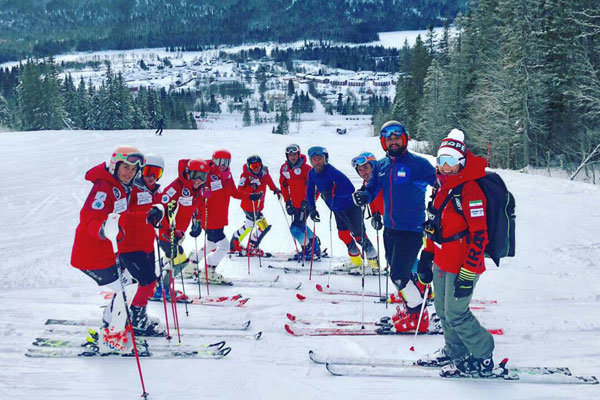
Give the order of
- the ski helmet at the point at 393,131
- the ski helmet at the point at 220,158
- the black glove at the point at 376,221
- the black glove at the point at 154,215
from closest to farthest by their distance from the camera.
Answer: the black glove at the point at 154,215, the ski helmet at the point at 393,131, the black glove at the point at 376,221, the ski helmet at the point at 220,158

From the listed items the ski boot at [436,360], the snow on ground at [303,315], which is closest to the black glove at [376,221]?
the snow on ground at [303,315]

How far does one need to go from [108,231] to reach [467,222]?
309 centimetres

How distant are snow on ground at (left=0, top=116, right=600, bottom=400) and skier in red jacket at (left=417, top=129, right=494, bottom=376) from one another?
11.0 inches

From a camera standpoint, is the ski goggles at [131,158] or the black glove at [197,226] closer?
the ski goggles at [131,158]

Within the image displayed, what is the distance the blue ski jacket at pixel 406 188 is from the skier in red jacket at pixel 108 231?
8.66 ft

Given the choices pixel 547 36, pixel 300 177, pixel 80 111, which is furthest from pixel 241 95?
pixel 300 177

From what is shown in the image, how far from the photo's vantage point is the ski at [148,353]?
468 centimetres

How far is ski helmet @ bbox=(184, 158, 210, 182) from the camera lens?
20.3 feet

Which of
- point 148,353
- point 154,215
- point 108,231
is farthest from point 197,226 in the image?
point 108,231

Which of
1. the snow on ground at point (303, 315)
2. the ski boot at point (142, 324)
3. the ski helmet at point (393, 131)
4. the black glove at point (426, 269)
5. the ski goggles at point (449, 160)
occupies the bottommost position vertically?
the snow on ground at point (303, 315)

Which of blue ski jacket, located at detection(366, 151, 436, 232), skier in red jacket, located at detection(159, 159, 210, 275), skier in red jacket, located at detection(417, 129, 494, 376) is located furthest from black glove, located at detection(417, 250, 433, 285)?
skier in red jacket, located at detection(159, 159, 210, 275)

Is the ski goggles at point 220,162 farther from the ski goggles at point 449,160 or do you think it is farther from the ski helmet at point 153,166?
the ski goggles at point 449,160

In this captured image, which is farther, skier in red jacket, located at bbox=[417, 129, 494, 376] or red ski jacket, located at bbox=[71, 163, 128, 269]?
red ski jacket, located at bbox=[71, 163, 128, 269]

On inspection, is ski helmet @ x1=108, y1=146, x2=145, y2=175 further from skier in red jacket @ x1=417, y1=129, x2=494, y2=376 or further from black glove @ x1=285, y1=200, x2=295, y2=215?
black glove @ x1=285, y1=200, x2=295, y2=215
